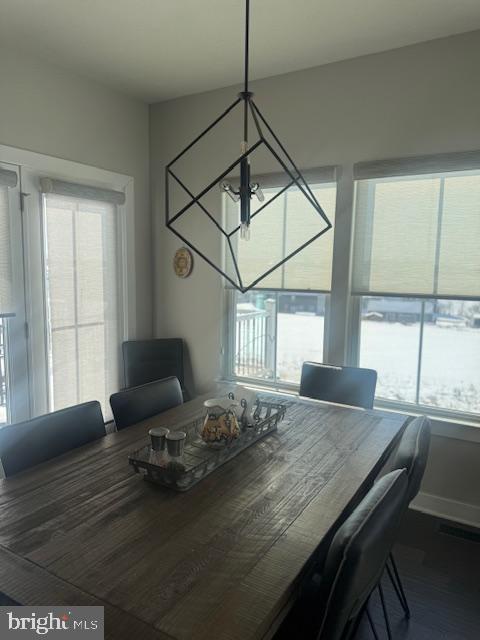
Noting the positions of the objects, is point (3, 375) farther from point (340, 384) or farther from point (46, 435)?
point (340, 384)

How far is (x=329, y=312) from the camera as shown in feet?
→ 10.2

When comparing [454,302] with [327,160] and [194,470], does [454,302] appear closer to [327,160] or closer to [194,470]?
[327,160]

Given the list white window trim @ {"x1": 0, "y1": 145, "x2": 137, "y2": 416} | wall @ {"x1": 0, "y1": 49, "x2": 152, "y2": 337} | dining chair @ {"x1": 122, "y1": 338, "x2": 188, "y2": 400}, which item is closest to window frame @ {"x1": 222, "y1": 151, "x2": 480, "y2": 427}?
dining chair @ {"x1": 122, "y1": 338, "x2": 188, "y2": 400}

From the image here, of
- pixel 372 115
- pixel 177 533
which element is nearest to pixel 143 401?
pixel 177 533

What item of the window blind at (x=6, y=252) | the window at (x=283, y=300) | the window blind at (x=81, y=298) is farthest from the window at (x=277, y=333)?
the window blind at (x=6, y=252)

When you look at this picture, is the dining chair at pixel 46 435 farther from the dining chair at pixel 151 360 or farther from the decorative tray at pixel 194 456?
the dining chair at pixel 151 360

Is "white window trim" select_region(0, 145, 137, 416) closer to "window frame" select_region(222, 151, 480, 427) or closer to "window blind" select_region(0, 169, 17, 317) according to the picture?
"window blind" select_region(0, 169, 17, 317)

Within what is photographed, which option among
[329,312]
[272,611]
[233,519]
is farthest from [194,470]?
[329,312]

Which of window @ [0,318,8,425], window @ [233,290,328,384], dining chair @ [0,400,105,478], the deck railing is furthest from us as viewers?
the deck railing

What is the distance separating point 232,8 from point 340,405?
7.08ft

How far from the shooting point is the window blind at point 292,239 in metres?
3.07

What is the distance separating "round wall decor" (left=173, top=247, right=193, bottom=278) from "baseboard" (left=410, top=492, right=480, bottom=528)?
7.65 ft

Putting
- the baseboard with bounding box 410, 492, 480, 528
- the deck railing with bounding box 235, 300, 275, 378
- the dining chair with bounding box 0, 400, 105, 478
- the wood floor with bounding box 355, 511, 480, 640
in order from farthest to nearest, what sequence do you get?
the deck railing with bounding box 235, 300, 275, 378, the baseboard with bounding box 410, 492, 480, 528, the wood floor with bounding box 355, 511, 480, 640, the dining chair with bounding box 0, 400, 105, 478

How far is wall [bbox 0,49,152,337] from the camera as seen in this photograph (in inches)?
109
